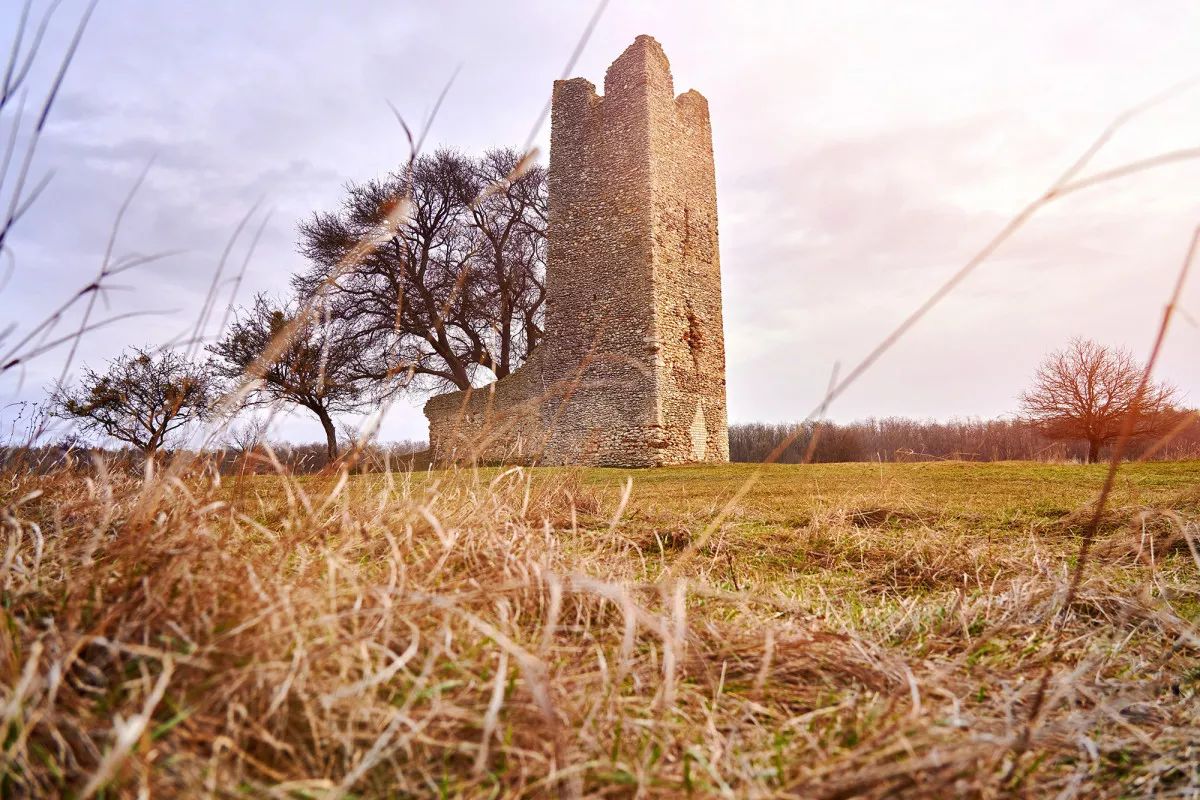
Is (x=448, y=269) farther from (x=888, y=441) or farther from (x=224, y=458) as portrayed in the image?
(x=888, y=441)

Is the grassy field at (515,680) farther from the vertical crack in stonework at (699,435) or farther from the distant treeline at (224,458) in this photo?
the vertical crack in stonework at (699,435)

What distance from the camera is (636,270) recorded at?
12.9 meters

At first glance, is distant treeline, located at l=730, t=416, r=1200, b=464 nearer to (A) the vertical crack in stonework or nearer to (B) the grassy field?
(A) the vertical crack in stonework

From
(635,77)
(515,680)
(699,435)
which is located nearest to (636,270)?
(699,435)

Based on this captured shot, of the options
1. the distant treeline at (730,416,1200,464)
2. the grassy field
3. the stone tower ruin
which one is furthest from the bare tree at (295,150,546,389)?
the grassy field

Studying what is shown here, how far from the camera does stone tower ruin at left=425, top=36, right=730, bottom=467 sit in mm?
12836

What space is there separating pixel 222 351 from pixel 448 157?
740cm

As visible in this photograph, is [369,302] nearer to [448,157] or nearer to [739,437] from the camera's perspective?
[448,157]

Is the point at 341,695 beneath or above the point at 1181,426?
beneath

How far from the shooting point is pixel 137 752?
700 mm

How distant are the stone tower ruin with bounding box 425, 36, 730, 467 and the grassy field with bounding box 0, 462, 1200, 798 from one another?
10904mm

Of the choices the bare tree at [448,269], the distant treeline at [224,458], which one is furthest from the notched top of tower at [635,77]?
the distant treeline at [224,458]

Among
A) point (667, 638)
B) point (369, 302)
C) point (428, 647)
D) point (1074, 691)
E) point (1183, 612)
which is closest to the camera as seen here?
point (667, 638)

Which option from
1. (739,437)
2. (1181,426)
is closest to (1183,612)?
(1181,426)
